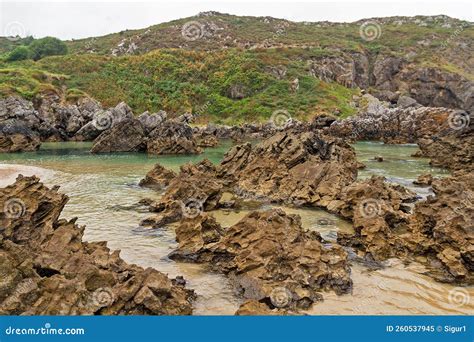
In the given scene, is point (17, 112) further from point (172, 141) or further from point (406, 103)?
point (406, 103)

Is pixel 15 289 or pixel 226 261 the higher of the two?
pixel 15 289

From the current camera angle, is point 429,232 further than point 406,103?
No

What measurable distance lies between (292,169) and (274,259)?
15497 millimetres

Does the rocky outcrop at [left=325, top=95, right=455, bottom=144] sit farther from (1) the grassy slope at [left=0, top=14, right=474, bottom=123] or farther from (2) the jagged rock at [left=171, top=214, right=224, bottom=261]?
(2) the jagged rock at [left=171, top=214, right=224, bottom=261]

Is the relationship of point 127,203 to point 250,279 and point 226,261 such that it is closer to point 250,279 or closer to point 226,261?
point 226,261

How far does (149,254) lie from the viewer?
1562 centimetres

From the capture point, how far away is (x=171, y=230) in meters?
18.9

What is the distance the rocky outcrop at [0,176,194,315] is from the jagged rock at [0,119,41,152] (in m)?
46.2

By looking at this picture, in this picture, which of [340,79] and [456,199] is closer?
[456,199]

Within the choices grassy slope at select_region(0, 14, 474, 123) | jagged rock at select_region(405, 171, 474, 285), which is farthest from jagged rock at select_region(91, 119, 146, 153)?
jagged rock at select_region(405, 171, 474, 285)

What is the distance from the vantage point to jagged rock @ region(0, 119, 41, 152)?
55594 mm

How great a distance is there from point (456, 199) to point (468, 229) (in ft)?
8.51

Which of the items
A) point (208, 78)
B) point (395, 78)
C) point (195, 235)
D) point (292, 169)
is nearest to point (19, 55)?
point (208, 78)

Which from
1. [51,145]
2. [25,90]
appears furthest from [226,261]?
[25,90]
